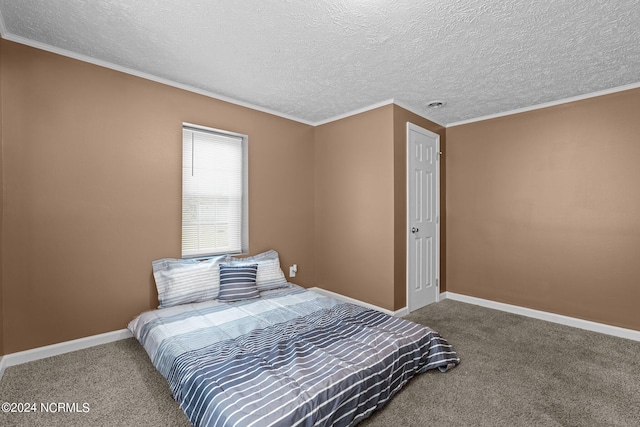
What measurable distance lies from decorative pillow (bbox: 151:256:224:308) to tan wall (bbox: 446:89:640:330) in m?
3.30

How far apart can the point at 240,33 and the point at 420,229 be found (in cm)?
299

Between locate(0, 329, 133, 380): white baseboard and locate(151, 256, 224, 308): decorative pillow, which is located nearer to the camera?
locate(0, 329, 133, 380): white baseboard

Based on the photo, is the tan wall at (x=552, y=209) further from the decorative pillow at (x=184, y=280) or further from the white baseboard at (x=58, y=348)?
the white baseboard at (x=58, y=348)

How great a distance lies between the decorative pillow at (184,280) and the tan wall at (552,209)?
3297mm

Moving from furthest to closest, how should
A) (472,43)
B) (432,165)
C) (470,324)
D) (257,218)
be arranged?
(432,165) < (257,218) < (470,324) < (472,43)

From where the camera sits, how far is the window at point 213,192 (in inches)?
129

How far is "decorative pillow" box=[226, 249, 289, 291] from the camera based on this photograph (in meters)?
3.38

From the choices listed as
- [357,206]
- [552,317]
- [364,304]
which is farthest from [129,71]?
[552,317]

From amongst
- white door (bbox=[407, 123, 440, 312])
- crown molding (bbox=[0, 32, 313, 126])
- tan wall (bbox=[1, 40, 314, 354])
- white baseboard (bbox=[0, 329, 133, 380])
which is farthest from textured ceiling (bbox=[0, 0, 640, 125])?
white baseboard (bbox=[0, 329, 133, 380])

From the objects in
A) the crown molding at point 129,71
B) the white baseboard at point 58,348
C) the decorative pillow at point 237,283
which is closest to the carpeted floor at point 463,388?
the white baseboard at point 58,348

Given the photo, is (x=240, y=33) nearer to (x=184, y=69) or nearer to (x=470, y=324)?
(x=184, y=69)

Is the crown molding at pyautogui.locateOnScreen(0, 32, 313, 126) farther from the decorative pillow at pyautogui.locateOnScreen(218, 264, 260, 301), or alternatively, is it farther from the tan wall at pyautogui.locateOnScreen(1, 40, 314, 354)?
the decorative pillow at pyautogui.locateOnScreen(218, 264, 260, 301)

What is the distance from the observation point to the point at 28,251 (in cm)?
239

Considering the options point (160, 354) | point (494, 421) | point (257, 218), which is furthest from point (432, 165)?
point (160, 354)
